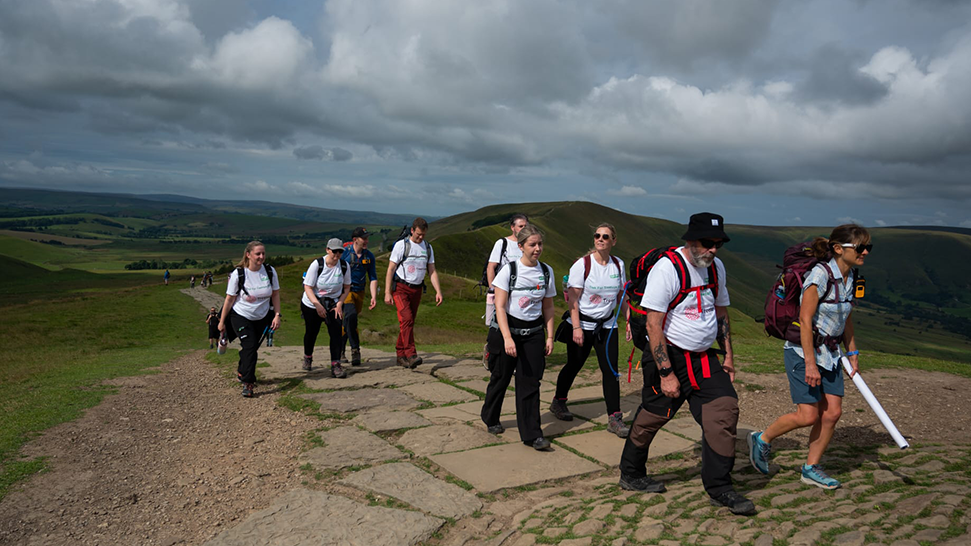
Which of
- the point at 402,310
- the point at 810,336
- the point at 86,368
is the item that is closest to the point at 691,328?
the point at 810,336

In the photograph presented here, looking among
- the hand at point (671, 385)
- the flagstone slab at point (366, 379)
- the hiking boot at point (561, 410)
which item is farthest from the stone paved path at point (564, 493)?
the flagstone slab at point (366, 379)

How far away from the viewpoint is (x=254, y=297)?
8828 mm

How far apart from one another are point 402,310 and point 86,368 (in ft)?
24.6

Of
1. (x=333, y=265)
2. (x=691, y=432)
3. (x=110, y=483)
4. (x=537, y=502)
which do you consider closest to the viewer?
(x=537, y=502)

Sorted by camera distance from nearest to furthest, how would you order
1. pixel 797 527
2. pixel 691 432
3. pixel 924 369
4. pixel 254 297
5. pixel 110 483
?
pixel 797 527 < pixel 110 483 < pixel 691 432 < pixel 254 297 < pixel 924 369

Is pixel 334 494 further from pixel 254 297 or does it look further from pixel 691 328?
pixel 254 297

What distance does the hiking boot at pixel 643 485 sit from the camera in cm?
502

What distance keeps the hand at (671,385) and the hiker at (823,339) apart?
1.17 meters

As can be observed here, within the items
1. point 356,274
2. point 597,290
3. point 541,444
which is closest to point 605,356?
point 597,290

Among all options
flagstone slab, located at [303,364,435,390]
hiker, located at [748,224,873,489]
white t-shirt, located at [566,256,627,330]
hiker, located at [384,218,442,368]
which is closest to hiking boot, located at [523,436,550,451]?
white t-shirt, located at [566,256,627,330]

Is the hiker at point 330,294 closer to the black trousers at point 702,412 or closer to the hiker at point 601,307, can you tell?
the hiker at point 601,307

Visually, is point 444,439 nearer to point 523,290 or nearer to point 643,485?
point 523,290

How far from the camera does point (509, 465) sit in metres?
5.87

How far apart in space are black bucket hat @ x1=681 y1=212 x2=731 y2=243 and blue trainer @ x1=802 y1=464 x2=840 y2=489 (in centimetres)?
221
